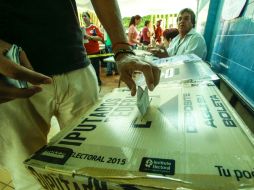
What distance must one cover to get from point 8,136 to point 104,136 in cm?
33

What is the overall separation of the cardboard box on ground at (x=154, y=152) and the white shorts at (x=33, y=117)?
12 centimetres

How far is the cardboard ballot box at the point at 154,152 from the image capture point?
0.30 m

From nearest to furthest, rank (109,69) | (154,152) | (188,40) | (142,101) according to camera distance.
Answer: (154,152), (142,101), (188,40), (109,69)

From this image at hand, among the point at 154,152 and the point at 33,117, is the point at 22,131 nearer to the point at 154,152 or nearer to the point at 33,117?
the point at 33,117

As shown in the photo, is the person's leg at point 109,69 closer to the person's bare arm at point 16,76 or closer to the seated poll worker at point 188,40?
the seated poll worker at point 188,40

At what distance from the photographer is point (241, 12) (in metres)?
1.18

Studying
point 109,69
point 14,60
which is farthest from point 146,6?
point 14,60

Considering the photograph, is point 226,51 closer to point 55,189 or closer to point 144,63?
point 144,63

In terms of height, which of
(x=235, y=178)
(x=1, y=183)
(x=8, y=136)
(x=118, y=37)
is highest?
(x=118, y=37)

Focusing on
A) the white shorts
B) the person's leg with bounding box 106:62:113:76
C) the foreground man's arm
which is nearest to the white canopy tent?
the person's leg with bounding box 106:62:113:76

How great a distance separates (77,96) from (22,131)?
20 cm

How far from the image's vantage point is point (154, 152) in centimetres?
37

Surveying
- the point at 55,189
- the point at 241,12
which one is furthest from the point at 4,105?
the point at 241,12

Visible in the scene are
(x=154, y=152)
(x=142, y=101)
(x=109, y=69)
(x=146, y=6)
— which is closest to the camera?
(x=154, y=152)
